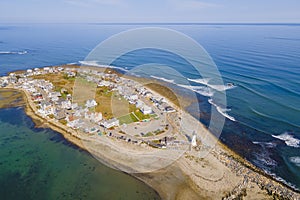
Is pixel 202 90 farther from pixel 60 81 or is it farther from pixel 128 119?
pixel 60 81

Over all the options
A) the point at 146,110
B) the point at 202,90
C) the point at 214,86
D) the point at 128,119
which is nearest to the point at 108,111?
the point at 128,119

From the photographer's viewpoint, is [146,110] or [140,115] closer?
[140,115]

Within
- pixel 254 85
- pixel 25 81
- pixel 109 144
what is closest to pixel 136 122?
pixel 109 144

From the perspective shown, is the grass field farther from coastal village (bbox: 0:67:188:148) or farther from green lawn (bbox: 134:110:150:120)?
green lawn (bbox: 134:110:150:120)

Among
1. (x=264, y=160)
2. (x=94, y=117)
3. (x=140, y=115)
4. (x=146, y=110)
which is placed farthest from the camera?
(x=146, y=110)

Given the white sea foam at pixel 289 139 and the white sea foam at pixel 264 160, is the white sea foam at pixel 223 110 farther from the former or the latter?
the white sea foam at pixel 264 160

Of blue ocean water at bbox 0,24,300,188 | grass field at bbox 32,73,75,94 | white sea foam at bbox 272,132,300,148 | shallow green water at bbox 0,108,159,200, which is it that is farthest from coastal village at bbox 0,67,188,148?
white sea foam at bbox 272,132,300,148
